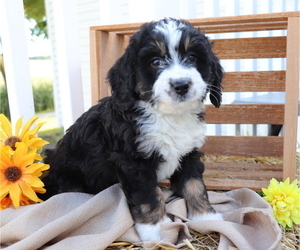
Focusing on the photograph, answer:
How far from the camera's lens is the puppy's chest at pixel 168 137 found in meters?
2.34

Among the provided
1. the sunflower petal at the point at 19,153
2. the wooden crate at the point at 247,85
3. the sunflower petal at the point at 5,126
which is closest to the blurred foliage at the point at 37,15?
the wooden crate at the point at 247,85

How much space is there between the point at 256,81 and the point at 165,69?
1922mm

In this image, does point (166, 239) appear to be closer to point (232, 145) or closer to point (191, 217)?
point (191, 217)

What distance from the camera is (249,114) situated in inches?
150

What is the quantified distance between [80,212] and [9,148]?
0.74 meters

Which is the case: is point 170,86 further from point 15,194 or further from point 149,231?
point 15,194

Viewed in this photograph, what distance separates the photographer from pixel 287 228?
2.49m

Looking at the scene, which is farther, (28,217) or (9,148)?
(9,148)

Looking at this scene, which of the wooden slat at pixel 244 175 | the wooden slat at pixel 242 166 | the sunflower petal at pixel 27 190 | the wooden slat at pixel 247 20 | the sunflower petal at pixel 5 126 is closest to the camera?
the sunflower petal at pixel 27 190

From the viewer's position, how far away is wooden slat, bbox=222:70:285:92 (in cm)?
369

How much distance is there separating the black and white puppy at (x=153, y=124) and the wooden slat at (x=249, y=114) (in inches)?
51.4

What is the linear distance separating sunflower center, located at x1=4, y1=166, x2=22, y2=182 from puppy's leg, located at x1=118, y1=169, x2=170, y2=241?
0.82 m

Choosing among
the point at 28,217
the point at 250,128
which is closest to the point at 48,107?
the point at 250,128

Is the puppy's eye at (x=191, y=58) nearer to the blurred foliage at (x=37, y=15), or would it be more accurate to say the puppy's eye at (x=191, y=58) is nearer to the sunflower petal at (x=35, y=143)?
the sunflower petal at (x=35, y=143)
